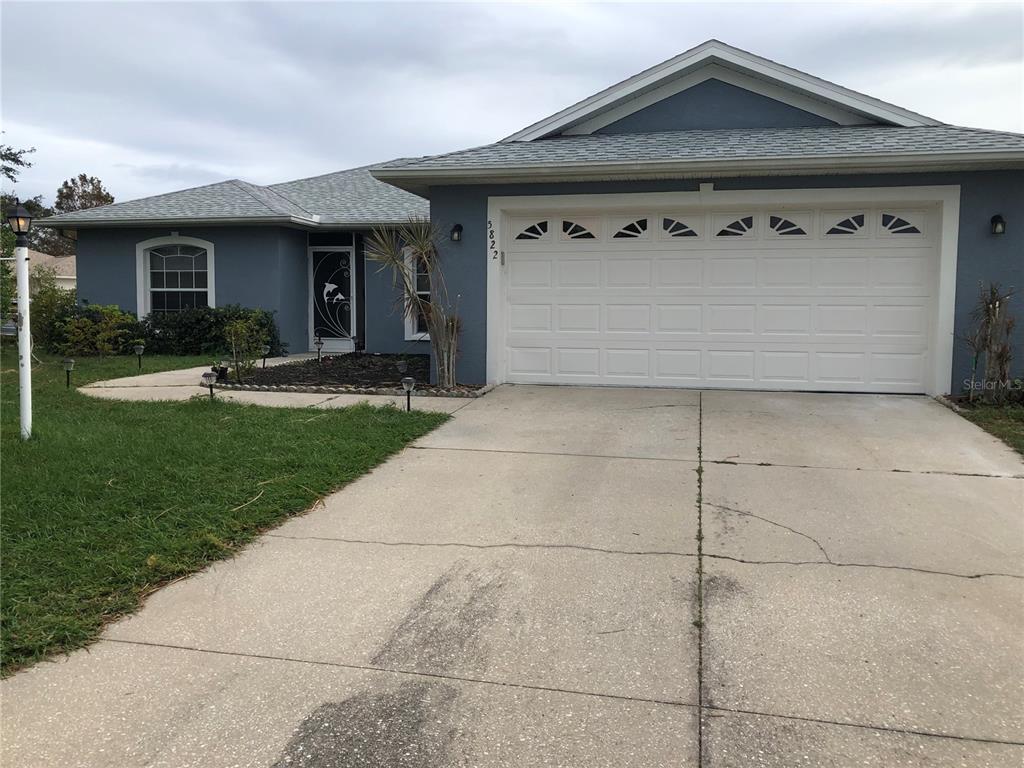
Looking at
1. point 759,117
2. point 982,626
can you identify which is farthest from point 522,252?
point 982,626

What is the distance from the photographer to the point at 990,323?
28.1ft

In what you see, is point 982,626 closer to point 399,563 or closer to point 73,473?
point 399,563

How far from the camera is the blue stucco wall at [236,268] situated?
15039mm

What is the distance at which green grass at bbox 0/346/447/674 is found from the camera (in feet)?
11.9

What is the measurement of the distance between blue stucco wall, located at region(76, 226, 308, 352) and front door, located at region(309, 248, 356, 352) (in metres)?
0.23

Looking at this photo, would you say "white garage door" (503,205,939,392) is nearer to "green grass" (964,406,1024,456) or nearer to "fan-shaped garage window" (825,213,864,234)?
"fan-shaped garage window" (825,213,864,234)

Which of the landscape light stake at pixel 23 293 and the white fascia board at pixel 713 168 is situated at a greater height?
the white fascia board at pixel 713 168

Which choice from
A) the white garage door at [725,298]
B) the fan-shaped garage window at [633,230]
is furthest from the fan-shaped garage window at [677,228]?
the fan-shaped garage window at [633,230]

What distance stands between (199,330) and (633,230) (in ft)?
30.2

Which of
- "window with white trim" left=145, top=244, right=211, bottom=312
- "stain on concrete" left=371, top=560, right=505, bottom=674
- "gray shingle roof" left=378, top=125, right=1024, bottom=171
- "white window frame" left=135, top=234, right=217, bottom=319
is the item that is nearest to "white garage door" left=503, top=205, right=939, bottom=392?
"gray shingle roof" left=378, top=125, right=1024, bottom=171

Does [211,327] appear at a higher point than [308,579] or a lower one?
higher

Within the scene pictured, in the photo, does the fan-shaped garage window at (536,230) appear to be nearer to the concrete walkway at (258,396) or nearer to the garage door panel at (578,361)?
the garage door panel at (578,361)

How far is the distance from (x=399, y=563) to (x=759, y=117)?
886 centimetres

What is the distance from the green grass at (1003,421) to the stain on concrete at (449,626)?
5.25 m
